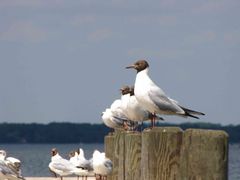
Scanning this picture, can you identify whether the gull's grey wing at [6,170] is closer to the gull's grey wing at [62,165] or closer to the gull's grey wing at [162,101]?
the gull's grey wing at [62,165]

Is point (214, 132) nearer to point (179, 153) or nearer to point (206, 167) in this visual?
point (206, 167)

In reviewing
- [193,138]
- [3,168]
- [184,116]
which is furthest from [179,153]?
[3,168]

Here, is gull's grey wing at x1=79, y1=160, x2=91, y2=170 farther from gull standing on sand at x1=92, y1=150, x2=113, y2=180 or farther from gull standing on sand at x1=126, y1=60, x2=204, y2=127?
gull standing on sand at x1=126, y1=60, x2=204, y2=127

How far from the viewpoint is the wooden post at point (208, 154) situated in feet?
28.3

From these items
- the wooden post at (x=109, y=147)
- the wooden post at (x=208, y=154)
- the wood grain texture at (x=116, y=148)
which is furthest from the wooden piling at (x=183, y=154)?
the wooden post at (x=109, y=147)

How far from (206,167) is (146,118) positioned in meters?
8.96

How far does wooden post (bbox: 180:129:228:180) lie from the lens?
340 inches

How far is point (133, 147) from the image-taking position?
1314 cm

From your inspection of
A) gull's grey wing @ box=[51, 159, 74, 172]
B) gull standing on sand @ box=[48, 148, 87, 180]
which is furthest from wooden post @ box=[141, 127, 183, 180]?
gull's grey wing @ box=[51, 159, 74, 172]

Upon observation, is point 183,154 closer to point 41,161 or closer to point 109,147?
point 109,147

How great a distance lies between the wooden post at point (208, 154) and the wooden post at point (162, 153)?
73 cm

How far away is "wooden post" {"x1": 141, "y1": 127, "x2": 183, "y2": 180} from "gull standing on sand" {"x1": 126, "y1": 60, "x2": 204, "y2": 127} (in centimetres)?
389

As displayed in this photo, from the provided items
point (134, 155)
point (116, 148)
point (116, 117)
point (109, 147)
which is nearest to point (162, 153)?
point (134, 155)

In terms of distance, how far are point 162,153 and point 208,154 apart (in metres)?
1.13
